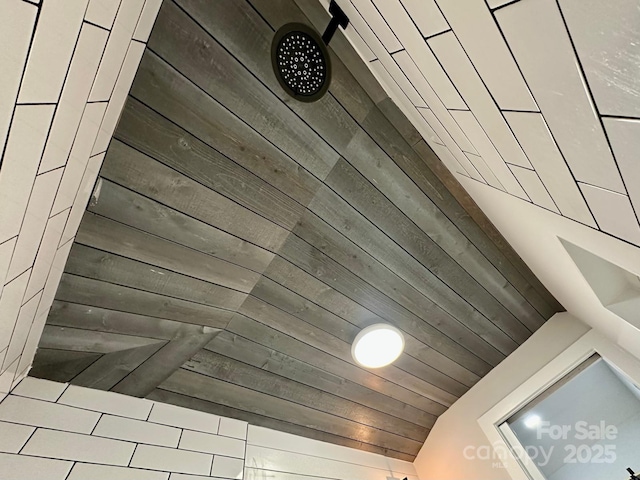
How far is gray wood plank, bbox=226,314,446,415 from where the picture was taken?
1.37 m

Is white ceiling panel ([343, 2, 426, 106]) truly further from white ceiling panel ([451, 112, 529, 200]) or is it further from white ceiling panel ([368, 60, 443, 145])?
white ceiling panel ([451, 112, 529, 200])

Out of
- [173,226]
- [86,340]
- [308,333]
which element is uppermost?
[173,226]

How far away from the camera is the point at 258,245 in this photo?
3.96ft

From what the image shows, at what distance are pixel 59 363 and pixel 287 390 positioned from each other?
3.06ft

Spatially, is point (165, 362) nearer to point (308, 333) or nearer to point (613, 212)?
point (308, 333)

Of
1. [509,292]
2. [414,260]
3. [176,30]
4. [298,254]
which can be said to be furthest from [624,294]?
[176,30]

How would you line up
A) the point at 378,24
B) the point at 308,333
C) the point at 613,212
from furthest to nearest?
the point at 308,333 → the point at 378,24 → the point at 613,212

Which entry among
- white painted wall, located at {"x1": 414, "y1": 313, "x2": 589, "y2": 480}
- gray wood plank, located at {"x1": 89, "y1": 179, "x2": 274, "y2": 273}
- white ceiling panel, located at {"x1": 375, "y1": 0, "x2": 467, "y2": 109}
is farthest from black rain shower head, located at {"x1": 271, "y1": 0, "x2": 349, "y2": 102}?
white painted wall, located at {"x1": 414, "y1": 313, "x2": 589, "y2": 480}

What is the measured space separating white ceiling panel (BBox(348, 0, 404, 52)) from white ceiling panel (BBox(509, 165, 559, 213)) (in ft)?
1.36

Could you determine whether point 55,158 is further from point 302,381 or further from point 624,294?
point 624,294

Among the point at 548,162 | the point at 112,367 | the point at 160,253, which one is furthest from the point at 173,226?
the point at 548,162

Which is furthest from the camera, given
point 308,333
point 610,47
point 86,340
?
point 308,333

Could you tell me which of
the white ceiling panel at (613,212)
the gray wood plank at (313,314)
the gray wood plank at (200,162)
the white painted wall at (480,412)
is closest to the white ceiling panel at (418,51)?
the white ceiling panel at (613,212)

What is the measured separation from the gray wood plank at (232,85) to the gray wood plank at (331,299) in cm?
41
